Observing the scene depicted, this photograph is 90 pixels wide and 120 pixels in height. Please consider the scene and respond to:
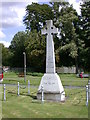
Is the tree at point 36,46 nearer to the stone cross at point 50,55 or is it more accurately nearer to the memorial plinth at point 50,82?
the stone cross at point 50,55

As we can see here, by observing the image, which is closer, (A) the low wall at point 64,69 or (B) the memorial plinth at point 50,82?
(B) the memorial plinth at point 50,82

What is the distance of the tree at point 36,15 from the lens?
51938 mm

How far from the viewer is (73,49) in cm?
4416

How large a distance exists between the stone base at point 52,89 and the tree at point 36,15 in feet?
131

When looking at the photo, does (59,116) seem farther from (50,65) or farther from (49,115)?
(50,65)

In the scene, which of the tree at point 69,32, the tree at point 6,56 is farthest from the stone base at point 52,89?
the tree at point 6,56

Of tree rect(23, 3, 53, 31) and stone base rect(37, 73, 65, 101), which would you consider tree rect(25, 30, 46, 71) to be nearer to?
tree rect(23, 3, 53, 31)

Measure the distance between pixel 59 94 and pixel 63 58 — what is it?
39.3 metres

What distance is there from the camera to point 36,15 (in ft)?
172

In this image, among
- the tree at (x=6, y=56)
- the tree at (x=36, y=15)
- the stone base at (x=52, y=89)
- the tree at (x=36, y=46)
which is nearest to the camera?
the stone base at (x=52, y=89)

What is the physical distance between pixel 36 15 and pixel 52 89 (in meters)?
41.7

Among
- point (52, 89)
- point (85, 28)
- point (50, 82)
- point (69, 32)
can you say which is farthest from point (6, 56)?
point (52, 89)

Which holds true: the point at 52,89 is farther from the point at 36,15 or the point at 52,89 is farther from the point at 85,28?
the point at 36,15

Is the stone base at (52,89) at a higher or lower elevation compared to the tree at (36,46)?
lower
